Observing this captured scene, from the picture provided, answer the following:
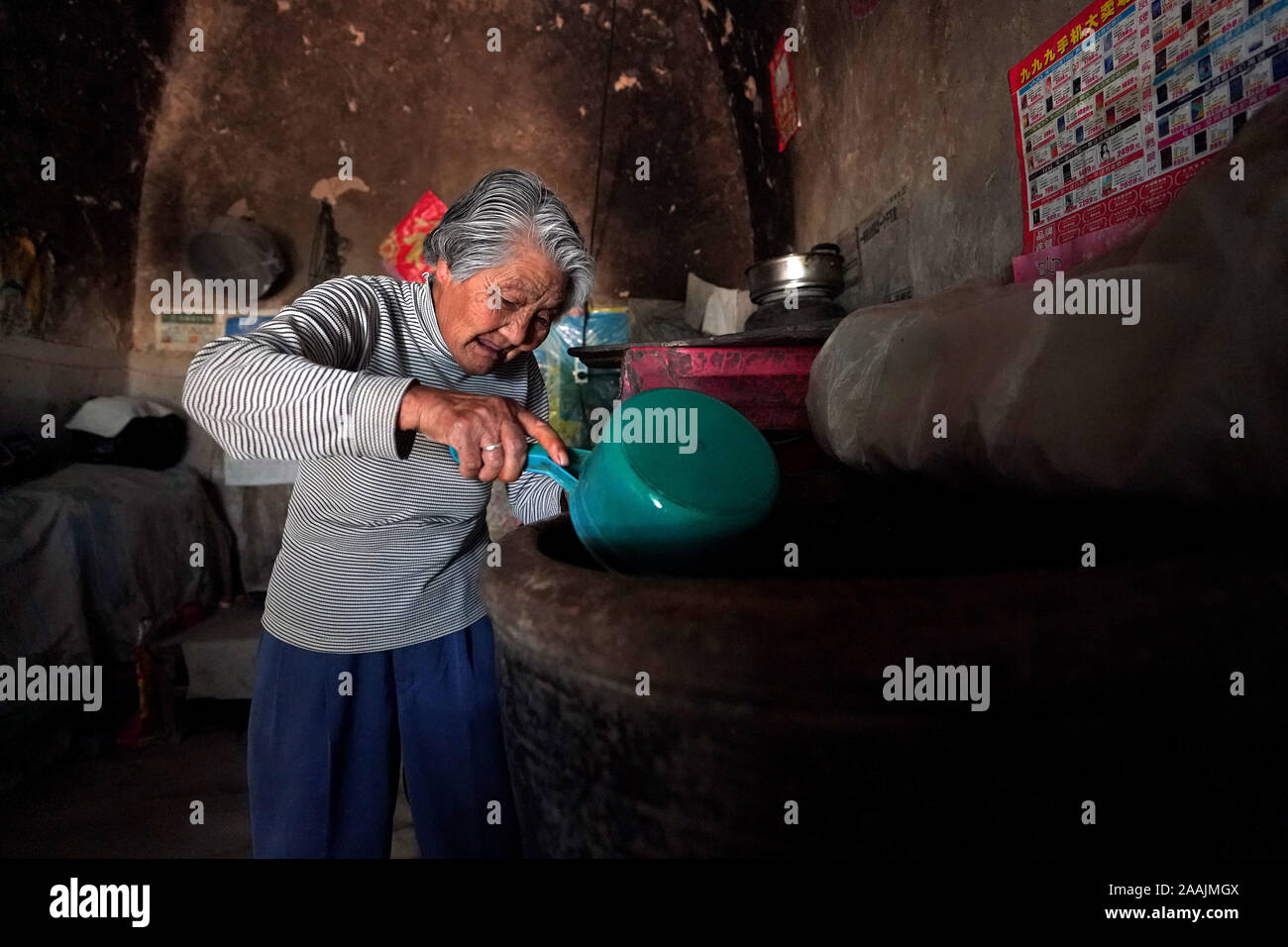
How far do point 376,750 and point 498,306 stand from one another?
3.93ft

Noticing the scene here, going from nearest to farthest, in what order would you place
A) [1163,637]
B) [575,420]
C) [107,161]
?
1. [1163,637]
2. [107,161]
3. [575,420]

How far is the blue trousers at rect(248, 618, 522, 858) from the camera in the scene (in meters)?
1.61

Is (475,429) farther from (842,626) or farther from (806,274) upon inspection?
(806,274)

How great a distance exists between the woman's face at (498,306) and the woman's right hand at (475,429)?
0.44 meters

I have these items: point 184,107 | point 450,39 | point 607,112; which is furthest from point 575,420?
point 184,107

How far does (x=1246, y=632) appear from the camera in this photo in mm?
474

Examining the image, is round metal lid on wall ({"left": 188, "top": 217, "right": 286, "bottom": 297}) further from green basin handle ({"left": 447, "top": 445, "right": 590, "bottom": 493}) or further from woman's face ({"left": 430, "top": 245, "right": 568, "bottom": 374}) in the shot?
green basin handle ({"left": 447, "top": 445, "right": 590, "bottom": 493})

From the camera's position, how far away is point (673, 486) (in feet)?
2.65

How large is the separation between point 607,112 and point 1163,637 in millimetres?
5402

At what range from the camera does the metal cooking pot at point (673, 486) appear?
0.80m

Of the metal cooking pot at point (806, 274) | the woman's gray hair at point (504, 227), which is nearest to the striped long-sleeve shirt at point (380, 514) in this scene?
the woman's gray hair at point (504, 227)

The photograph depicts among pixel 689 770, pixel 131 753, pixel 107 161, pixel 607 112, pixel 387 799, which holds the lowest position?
pixel 131 753

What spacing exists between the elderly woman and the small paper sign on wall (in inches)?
125

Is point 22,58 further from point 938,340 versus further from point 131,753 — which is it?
point 938,340
